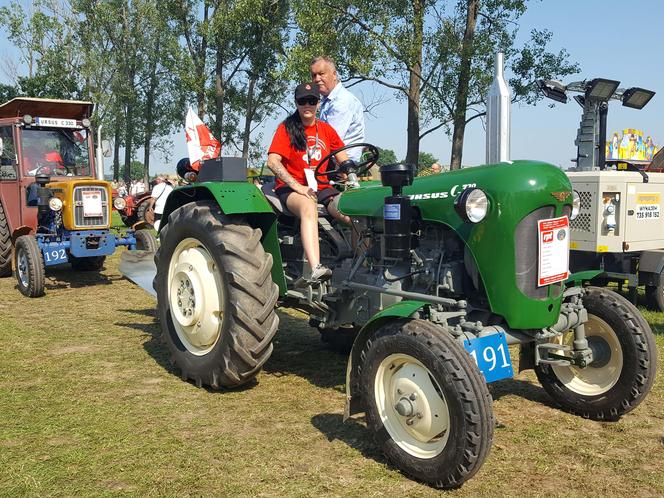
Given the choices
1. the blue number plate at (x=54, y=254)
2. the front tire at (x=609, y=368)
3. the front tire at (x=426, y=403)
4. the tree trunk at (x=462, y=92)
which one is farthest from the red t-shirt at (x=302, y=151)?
the tree trunk at (x=462, y=92)

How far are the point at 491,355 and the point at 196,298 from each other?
2115 millimetres

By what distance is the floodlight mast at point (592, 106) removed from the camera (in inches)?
303

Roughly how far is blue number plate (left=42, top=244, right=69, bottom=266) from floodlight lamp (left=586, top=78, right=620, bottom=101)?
22.6 feet

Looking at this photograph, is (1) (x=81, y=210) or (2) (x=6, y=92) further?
(2) (x=6, y=92)

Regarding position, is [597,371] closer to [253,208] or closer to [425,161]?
[253,208]

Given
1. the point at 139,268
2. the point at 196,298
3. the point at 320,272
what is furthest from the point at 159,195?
the point at 320,272

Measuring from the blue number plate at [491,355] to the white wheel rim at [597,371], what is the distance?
0.80 m

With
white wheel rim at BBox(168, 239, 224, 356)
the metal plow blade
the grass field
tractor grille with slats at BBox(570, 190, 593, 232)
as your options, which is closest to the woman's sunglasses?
white wheel rim at BBox(168, 239, 224, 356)

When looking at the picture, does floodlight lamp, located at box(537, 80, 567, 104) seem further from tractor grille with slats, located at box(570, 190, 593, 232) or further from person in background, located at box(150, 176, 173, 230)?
person in background, located at box(150, 176, 173, 230)

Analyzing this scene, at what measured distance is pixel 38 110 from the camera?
29.8 feet

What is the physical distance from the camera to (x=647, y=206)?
7.00 meters

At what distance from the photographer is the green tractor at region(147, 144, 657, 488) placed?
9.62 ft

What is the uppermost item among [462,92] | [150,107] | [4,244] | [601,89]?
[150,107]

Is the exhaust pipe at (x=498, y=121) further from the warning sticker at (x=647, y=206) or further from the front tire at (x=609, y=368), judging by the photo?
the warning sticker at (x=647, y=206)
